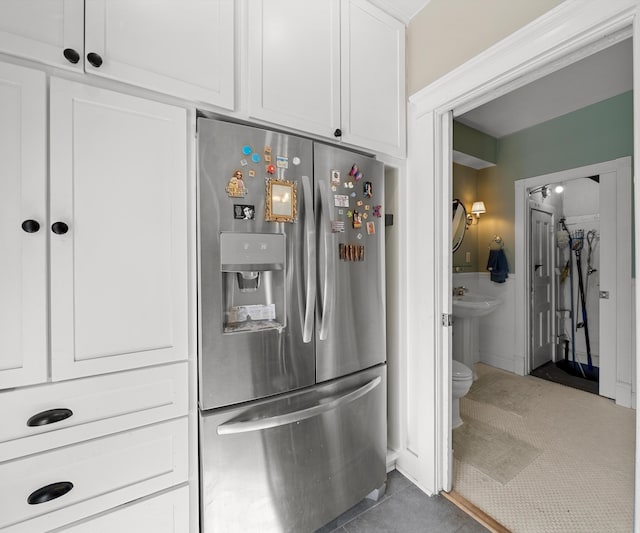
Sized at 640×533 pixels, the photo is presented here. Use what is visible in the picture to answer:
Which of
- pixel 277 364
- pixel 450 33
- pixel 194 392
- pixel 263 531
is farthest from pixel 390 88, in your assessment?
pixel 263 531

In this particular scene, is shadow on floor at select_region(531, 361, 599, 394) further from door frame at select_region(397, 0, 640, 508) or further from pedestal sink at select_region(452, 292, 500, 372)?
door frame at select_region(397, 0, 640, 508)

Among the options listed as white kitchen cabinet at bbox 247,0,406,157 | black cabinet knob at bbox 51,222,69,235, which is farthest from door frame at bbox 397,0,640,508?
black cabinet knob at bbox 51,222,69,235

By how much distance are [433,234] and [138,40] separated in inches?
59.6

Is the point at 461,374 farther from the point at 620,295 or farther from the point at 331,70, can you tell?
the point at 331,70

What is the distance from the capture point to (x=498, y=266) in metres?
3.46

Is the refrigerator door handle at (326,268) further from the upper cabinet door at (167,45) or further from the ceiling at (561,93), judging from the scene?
the ceiling at (561,93)

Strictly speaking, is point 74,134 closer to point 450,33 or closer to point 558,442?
point 450,33

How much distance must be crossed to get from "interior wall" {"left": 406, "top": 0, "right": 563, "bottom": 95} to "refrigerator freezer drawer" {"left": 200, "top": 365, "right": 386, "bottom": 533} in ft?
5.52

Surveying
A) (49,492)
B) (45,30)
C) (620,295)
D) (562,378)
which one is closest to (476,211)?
(620,295)

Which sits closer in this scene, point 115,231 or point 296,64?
point 115,231

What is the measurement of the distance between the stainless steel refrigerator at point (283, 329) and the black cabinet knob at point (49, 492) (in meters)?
0.41

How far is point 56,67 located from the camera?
3.05 feet

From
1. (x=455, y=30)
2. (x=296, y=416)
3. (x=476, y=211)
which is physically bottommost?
(x=296, y=416)

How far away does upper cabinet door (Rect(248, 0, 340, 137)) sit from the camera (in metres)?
1.27
